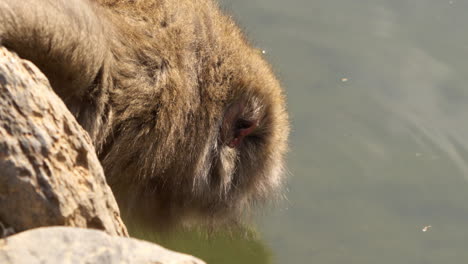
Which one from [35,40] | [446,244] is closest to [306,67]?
[446,244]

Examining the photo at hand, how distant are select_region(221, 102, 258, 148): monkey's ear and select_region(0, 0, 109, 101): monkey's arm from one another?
2.35 feet

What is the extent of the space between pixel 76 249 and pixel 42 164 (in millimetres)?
333

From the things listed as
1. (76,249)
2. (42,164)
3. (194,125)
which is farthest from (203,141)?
(76,249)

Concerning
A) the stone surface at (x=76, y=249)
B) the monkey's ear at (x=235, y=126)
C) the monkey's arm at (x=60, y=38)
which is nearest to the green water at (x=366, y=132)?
the monkey's ear at (x=235, y=126)

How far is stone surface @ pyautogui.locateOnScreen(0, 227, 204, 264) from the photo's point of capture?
213 cm

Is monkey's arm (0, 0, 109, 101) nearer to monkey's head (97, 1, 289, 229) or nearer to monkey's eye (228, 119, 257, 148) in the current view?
monkey's head (97, 1, 289, 229)

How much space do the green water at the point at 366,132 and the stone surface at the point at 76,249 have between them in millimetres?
2446

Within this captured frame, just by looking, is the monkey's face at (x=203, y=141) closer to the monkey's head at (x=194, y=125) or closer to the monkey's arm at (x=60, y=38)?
the monkey's head at (x=194, y=125)

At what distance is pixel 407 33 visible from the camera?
607 cm

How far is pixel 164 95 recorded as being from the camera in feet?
11.3

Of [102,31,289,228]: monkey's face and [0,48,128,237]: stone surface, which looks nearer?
[0,48,128,237]: stone surface

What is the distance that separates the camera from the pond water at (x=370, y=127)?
→ 5.04 metres

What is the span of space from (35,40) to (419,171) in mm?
3006

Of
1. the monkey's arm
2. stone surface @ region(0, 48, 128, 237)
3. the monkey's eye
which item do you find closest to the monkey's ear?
the monkey's eye
